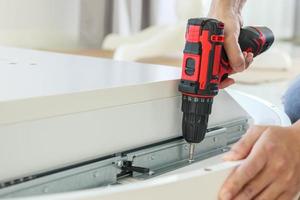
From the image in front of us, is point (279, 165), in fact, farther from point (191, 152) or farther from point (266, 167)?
point (191, 152)

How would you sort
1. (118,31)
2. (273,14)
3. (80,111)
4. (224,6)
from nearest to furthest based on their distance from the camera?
(80,111)
(224,6)
(118,31)
(273,14)

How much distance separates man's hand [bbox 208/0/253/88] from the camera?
23.7 inches

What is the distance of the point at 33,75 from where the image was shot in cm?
56

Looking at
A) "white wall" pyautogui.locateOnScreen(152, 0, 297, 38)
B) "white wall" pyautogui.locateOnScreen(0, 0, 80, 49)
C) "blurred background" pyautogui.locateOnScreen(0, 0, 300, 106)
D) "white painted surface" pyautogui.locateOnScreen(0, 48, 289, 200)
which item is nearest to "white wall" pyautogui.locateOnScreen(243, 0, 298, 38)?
"white wall" pyautogui.locateOnScreen(152, 0, 297, 38)

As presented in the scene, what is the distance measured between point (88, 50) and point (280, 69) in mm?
1023

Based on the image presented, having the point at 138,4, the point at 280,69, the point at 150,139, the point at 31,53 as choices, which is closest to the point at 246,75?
the point at 280,69

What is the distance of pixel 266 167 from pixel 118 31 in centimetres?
243

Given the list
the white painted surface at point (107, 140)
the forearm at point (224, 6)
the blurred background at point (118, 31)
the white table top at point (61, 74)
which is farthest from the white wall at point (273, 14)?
the white painted surface at point (107, 140)

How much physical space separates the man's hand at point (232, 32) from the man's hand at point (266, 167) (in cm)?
12

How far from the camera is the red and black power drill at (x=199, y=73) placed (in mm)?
542

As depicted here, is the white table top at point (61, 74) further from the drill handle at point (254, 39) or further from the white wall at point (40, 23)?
the white wall at point (40, 23)

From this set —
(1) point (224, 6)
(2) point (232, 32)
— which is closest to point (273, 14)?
(1) point (224, 6)

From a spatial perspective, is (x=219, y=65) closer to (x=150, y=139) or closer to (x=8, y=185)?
(x=150, y=139)

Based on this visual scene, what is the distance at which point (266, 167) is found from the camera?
48 cm
